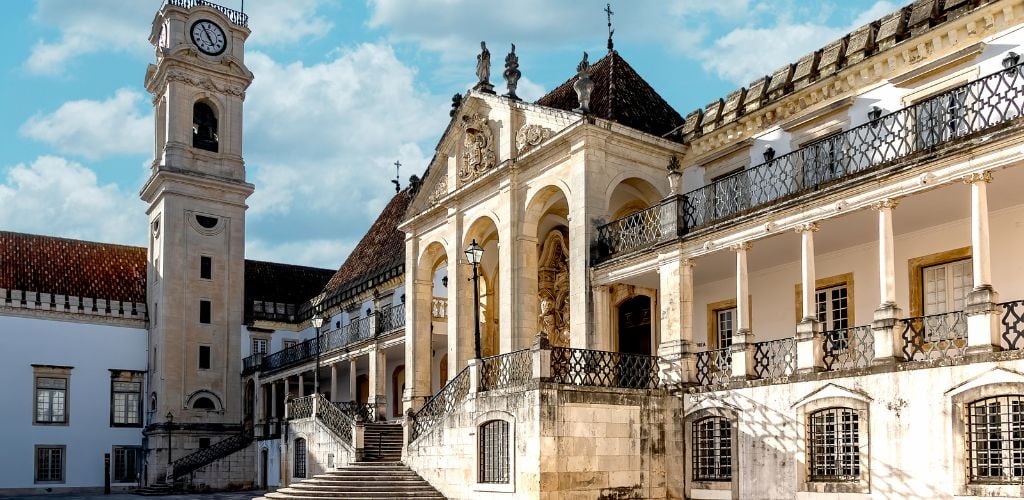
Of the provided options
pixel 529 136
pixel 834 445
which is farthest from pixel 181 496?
pixel 834 445

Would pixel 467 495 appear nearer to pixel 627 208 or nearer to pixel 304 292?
pixel 627 208

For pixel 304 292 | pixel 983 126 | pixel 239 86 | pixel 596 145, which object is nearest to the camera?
pixel 983 126

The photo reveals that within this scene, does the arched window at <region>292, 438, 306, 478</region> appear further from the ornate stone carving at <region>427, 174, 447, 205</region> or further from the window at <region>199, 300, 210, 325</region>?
the window at <region>199, 300, 210, 325</region>

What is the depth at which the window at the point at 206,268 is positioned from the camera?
136 ft

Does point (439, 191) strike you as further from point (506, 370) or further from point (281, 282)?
point (281, 282)

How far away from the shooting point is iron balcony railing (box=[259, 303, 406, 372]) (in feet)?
101

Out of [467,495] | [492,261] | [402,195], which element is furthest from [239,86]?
[467,495]

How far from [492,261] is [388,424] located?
5185 millimetres

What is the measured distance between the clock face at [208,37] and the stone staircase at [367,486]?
2554cm

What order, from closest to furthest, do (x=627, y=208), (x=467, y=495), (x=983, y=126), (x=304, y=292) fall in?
(x=983, y=126) → (x=467, y=495) → (x=627, y=208) → (x=304, y=292)

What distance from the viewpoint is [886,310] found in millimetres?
15008

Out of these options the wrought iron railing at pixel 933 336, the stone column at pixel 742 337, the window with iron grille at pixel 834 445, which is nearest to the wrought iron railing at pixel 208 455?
the stone column at pixel 742 337

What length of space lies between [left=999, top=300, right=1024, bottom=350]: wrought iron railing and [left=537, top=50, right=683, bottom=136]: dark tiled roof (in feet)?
32.3

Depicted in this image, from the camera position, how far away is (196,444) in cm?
3988
